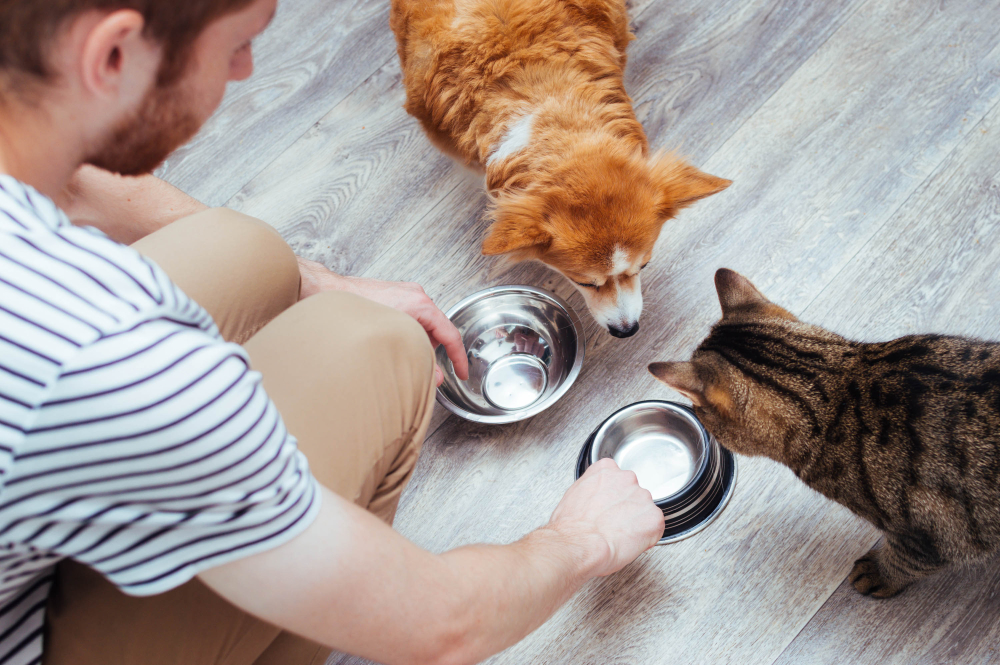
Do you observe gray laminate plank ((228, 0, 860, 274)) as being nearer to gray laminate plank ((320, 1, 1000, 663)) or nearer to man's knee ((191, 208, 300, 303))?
gray laminate plank ((320, 1, 1000, 663))

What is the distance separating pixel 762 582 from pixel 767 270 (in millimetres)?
849

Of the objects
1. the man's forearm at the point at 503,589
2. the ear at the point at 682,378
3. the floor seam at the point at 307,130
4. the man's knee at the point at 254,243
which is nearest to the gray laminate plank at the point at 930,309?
the ear at the point at 682,378

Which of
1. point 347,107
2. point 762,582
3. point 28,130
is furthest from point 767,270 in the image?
point 28,130

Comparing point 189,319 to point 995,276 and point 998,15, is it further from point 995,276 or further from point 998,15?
Result: point 998,15

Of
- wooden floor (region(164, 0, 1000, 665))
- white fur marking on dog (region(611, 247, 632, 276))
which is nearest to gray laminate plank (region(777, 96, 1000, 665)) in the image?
wooden floor (region(164, 0, 1000, 665))

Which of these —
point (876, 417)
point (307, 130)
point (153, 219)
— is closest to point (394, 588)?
point (876, 417)

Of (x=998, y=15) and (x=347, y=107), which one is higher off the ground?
(x=998, y=15)

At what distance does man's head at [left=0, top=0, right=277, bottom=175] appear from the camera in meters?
0.69

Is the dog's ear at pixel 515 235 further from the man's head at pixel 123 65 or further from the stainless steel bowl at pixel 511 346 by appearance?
the man's head at pixel 123 65

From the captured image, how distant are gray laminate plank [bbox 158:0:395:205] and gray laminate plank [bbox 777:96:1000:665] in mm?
1710

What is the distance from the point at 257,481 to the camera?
28.1 inches

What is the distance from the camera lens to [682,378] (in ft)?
4.62

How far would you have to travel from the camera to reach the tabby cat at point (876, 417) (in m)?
1.23

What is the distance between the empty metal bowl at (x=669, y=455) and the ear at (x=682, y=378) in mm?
351
